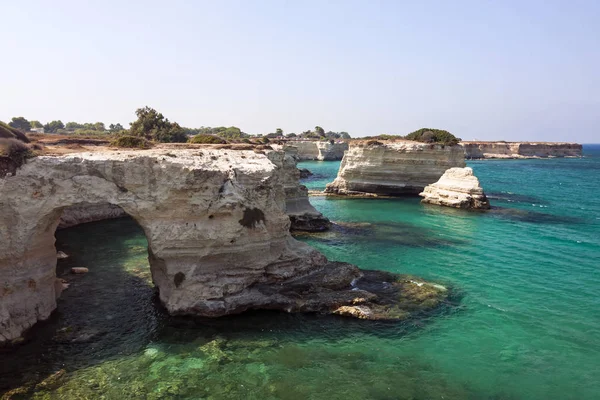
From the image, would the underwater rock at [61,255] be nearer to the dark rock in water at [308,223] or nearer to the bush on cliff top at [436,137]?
the dark rock in water at [308,223]

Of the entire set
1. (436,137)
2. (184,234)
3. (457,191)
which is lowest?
(457,191)

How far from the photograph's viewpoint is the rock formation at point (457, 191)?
40.9 meters

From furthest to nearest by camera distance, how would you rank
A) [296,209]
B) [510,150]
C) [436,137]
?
[510,150]
[436,137]
[296,209]

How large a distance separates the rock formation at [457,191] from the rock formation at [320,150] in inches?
2665

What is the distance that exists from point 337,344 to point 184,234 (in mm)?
6902

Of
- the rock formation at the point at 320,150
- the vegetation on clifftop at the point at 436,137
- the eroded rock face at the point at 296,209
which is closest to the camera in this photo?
the eroded rock face at the point at 296,209

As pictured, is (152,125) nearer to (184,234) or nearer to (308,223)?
(308,223)

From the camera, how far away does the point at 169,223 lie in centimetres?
1502

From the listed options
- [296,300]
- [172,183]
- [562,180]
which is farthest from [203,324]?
[562,180]

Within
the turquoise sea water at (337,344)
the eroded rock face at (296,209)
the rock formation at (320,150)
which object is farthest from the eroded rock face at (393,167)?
the rock formation at (320,150)

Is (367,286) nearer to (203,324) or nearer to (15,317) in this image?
(203,324)

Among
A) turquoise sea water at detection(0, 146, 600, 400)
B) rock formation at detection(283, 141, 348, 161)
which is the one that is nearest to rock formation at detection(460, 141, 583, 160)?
rock formation at detection(283, 141, 348, 161)

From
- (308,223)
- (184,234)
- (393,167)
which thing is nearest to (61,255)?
(184,234)

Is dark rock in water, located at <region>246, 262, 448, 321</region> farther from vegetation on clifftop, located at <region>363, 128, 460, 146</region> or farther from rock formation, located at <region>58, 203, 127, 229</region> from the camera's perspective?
vegetation on clifftop, located at <region>363, 128, 460, 146</region>
